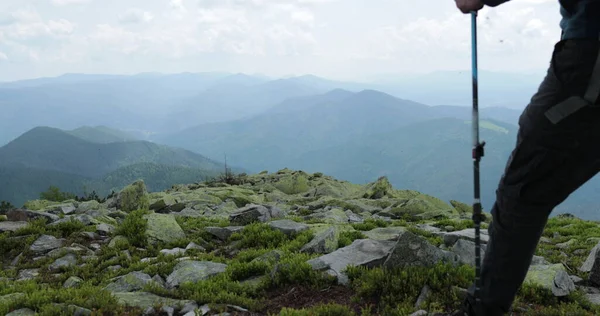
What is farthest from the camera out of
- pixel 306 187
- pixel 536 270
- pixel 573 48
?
pixel 306 187

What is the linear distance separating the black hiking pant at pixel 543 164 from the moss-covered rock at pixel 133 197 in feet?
60.9

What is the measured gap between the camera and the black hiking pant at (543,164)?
4.00 meters

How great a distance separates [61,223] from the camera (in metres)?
13.9

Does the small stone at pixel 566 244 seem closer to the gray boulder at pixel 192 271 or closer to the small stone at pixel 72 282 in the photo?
the gray boulder at pixel 192 271

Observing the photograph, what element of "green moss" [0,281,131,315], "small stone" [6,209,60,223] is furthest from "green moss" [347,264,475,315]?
"small stone" [6,209,60,223]

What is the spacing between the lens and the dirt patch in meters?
6.97

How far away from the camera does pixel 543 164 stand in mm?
4176

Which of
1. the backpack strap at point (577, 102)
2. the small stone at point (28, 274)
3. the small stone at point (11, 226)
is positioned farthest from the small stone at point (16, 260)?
the backpack strap at point (577, 102)

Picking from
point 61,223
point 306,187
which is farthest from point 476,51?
point 306,187

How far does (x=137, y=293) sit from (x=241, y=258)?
2.71 m

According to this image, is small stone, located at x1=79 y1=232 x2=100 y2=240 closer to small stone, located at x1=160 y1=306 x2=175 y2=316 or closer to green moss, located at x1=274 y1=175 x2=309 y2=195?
small stone, located at x1=160 y1=306 x2=175 y2=316

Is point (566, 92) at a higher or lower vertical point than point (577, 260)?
higher

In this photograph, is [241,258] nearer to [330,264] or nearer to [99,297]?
[330,264]

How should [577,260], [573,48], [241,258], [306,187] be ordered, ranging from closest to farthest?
[573,48] < [577,260] < [241,258] < [306,187]
